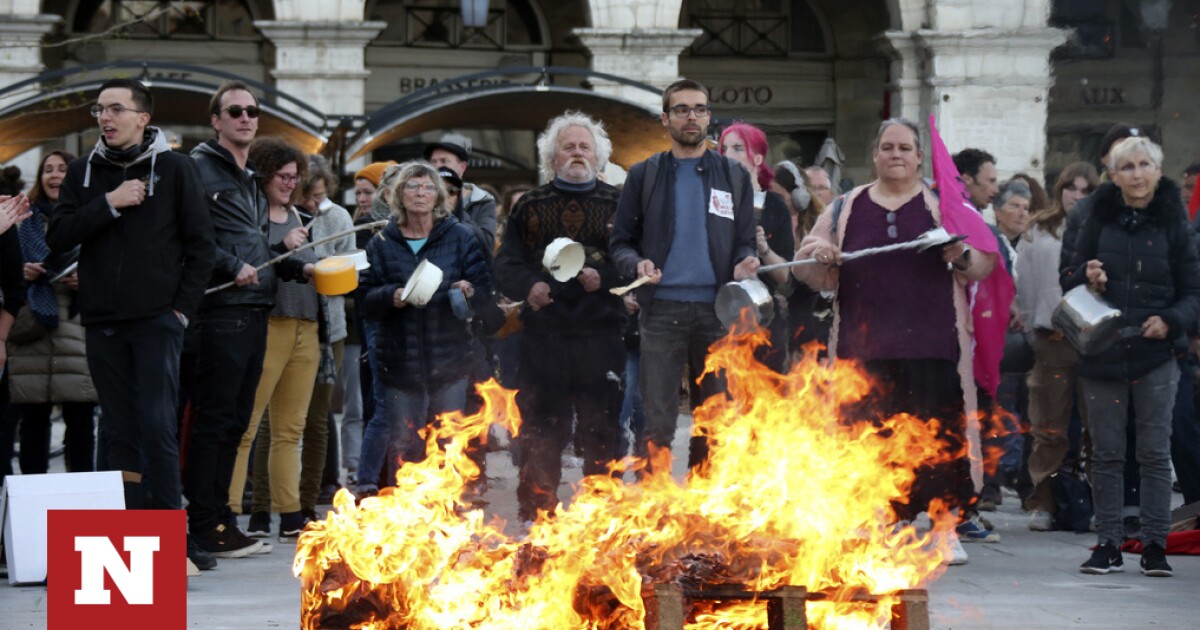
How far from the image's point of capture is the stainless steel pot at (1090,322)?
845 centimetres

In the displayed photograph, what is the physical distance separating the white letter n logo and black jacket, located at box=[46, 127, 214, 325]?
262 cm

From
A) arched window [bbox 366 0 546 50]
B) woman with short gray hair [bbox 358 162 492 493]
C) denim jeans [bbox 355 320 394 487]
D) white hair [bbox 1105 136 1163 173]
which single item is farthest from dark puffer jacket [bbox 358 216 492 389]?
arched window [bbox 366 0 546 50]

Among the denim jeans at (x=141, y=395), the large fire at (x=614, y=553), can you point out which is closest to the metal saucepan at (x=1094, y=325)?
the large fire at (x=614, y=553)

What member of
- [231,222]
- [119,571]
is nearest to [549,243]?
[231,222]

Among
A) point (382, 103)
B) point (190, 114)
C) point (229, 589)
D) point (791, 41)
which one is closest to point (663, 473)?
point (229, 589)

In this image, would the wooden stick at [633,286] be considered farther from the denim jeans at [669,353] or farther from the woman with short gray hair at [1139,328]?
the woman with short gray hair at [1139,328]

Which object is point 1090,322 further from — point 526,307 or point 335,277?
point 335,277

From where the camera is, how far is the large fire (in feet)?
19.0

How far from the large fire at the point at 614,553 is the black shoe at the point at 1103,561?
7.65 feet

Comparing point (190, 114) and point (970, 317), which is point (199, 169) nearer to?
point (970, 317)

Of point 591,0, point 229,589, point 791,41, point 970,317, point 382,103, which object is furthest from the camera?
point 791,41

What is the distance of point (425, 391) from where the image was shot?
9.14 metres

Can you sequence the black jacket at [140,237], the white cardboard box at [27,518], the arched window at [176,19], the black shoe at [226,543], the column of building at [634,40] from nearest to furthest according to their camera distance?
the white cardboard box at [27,518] → the black jacket at [140,237] → the black shoe at [226,543] → the column of building at [634,40] → the arched window at [176,19]

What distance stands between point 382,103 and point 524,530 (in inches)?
650
